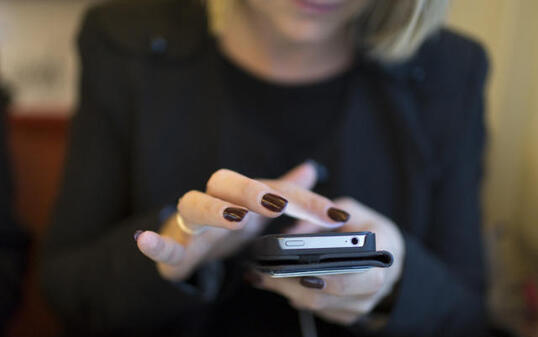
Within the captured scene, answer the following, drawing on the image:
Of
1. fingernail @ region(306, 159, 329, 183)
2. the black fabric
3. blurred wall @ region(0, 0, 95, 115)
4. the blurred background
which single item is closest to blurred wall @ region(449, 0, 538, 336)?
the blurred background

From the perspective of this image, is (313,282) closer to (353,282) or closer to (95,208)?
(353,282)

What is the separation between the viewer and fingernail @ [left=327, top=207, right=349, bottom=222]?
0.40 meters

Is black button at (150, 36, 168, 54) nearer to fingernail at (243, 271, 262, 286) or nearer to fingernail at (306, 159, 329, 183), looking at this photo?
fingernail at (306, 159, 329, 183)

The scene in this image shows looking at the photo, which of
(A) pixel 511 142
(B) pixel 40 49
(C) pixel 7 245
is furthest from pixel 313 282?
(B) pixel 40 49

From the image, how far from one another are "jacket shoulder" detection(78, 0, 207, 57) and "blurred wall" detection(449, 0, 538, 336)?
0.46 m

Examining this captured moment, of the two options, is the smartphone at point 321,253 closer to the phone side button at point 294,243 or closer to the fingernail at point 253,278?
the phone side button at point 294,243

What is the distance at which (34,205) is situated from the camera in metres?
1.10

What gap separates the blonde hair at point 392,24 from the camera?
641mm

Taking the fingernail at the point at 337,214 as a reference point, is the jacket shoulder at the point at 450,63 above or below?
above

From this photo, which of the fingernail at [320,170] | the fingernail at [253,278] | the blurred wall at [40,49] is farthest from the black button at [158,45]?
the blurred wall at [40,49]

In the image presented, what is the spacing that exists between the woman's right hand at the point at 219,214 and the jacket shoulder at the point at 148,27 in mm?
299

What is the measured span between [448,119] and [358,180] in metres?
0.16

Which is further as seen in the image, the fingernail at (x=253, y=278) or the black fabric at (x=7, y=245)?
the black fabric at (x=7, y=245)

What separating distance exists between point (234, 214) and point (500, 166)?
83 cm
